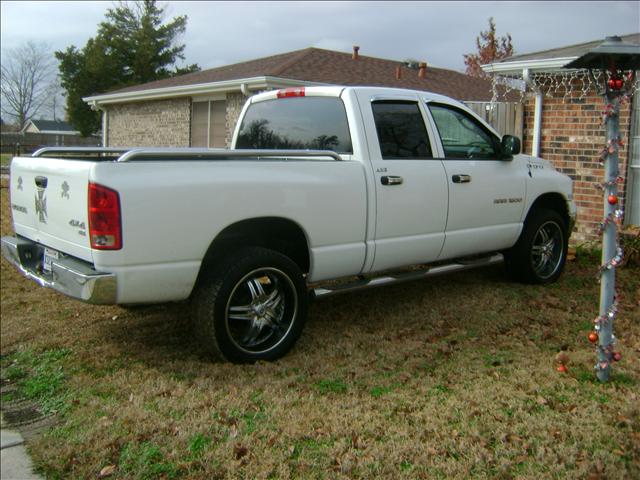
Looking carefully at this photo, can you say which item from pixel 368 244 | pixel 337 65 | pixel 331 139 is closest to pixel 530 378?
pixel 368 244

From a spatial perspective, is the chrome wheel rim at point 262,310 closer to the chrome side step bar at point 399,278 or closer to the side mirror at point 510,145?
the chrome side step bar at point 399,278

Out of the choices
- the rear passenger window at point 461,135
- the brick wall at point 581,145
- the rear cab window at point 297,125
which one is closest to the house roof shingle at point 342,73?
the brick wall at point 581,145

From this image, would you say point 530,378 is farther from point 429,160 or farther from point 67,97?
point 67,97

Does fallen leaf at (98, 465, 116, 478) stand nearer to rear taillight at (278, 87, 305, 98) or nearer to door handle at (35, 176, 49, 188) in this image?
door handle at (35, 176, 49, 188)

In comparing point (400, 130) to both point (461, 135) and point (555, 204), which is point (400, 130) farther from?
point (555, 204)

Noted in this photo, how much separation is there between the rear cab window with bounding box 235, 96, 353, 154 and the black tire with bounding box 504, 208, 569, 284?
247 centimetres

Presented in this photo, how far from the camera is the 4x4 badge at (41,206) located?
4.69m

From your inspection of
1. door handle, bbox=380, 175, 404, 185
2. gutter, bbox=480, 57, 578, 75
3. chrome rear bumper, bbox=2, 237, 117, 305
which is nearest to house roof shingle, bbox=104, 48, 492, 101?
gutter, bbox=480, 57, 578, 75

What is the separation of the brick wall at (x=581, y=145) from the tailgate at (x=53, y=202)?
21.8 feet

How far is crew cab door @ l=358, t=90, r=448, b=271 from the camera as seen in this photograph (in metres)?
5.34

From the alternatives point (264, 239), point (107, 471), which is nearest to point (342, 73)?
point (264, 239)

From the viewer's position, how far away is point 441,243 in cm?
588

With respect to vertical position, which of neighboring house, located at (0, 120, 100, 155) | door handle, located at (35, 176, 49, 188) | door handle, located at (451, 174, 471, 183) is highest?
neighboring house, located at (0, 120, 100, 155)

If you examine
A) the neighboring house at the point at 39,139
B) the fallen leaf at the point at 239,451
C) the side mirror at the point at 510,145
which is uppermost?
the neighboring house at the point at 39,139
